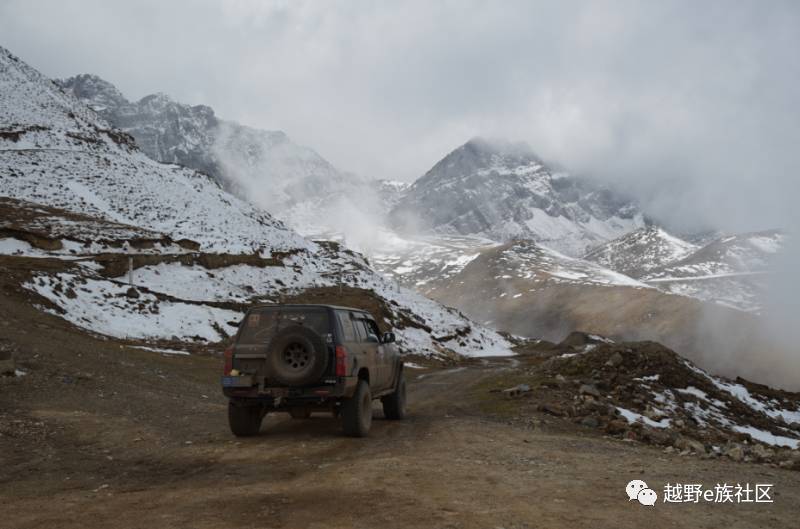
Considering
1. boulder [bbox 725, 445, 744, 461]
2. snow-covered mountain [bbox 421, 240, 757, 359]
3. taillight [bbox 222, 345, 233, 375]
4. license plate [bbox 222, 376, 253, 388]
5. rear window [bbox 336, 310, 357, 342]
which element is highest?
snow-covered mountain [bbox 421, 240, 757, 359]

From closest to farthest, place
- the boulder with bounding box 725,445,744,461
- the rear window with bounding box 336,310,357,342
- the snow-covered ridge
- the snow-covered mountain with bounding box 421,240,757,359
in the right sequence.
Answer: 1. the boulder with bounding box 725,445,744,461
2. the rear window with bounding box 336,310,357,342
3. the snow-covered ridge
4. the snow-covered mountain with bounding box 421,240,757,359

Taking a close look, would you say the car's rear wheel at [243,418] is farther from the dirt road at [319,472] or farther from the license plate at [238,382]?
the license plate at [238,382]

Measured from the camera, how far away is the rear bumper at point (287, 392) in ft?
33.4

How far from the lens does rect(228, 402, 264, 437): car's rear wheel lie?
11.0 m

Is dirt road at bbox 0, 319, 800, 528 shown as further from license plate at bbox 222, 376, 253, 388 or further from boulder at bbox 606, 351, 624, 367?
boulder at bbox 606, 351, 624, 367

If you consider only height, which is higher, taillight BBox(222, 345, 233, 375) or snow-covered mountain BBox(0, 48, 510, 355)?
snow-covered mountain BBox(0, 48, 510, 355)

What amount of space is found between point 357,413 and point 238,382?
83.1 inches

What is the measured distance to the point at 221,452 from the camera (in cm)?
973

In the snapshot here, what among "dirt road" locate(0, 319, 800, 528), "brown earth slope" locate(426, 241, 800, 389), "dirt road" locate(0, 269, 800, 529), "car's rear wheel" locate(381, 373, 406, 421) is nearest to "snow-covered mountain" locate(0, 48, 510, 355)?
"dirt road" locate(0, 269, 800, 529)

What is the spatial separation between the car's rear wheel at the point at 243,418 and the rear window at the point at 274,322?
1.21m

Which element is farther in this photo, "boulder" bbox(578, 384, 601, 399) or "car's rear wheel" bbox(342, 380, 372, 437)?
"boulder" bbox(578, 384, 601, 399)

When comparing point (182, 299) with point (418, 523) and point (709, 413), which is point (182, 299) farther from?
point (418, 523)

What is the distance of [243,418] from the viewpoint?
1103cm

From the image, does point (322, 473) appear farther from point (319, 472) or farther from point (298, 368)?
point (298, 368)
